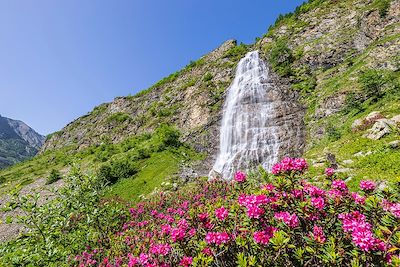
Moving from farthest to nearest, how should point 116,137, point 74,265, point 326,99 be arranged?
point 116,137
point 326,99
point 74,265

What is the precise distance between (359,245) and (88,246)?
8.07 meters

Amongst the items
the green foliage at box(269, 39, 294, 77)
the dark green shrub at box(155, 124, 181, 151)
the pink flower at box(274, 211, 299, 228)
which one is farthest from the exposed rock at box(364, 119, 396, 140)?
the dark green shrub at box(155, 124, 181, 151)

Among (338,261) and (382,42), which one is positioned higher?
(382,42)

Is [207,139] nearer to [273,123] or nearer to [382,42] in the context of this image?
[273,123]

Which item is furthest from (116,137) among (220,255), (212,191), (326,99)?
(220,255)

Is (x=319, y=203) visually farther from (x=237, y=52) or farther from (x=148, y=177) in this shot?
(x=237, y=52)

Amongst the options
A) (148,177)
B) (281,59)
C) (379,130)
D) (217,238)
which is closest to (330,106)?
(379,130)

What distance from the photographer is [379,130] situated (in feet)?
50.2

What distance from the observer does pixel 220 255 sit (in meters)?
4.39

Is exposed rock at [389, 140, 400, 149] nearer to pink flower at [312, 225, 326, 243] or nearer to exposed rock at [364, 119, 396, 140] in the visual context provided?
exposed rock at [364, 119, 396, 140]

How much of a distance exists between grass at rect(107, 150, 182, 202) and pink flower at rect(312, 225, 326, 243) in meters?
22.3

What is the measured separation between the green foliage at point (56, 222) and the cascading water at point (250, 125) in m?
13.5

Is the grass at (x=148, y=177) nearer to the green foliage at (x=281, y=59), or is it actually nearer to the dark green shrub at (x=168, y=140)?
the dark green shrub at (x=168, y=140)

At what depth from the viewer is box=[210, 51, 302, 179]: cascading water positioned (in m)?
25.0
